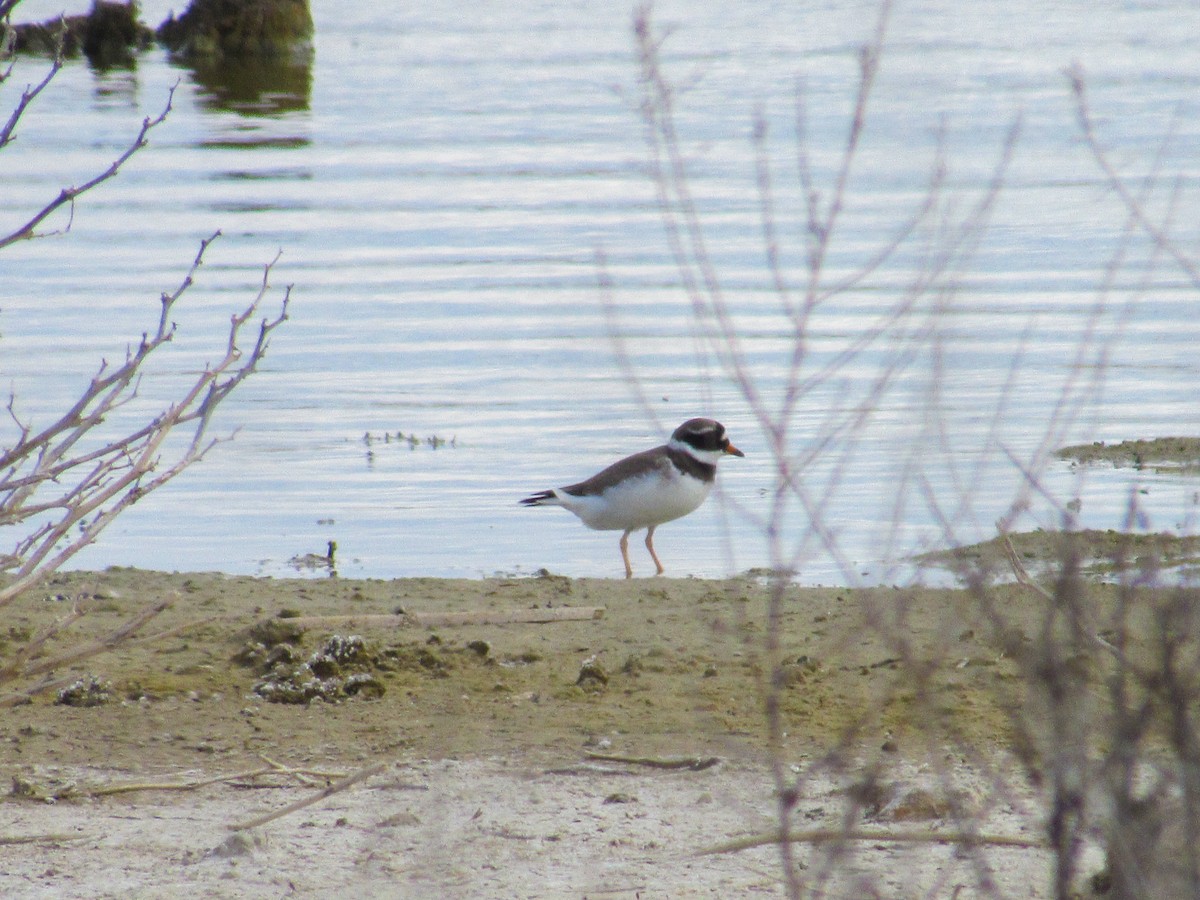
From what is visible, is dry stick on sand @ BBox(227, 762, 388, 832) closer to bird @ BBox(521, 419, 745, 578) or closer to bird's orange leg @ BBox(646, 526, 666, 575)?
bird's orange leg @ BBox(646, 526, 666, 575)

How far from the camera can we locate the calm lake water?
9281 millimetres

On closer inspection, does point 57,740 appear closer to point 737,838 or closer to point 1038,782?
point 737,838

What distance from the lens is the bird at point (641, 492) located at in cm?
950

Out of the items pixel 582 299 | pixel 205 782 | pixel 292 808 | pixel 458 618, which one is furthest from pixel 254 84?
pixel 292 808

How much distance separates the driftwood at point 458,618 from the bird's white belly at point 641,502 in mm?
2127

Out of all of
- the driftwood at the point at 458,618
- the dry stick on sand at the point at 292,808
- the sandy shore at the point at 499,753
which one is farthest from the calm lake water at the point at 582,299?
the dry stick on sand at the point at 292,808

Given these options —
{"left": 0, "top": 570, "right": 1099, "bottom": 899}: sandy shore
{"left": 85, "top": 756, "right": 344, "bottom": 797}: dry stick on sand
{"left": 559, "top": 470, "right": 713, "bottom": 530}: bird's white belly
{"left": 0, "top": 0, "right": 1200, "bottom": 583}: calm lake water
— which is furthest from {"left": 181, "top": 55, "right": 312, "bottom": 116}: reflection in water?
{"left": 85, "top": 756, "right": 344, "bottom": 797}: dry stick on sand

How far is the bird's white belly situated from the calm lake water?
27 centimetres

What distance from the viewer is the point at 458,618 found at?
724 centimetres

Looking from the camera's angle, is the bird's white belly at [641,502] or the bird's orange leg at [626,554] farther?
the bird's white belly at [641,502]

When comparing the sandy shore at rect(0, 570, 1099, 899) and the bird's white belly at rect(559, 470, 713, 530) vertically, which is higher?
the sandy shore at rect(0, 570, 1099, 899)

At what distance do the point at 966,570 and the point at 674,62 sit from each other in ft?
93.5

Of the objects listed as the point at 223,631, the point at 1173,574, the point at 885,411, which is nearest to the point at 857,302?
the point at 885,411

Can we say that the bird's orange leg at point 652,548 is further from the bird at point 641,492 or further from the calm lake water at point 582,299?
the calm lake water at point 582,299
